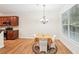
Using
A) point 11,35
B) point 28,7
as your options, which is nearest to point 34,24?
point 11,35

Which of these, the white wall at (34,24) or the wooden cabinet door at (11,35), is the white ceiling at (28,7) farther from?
the wooden cabinet door at (11,35)

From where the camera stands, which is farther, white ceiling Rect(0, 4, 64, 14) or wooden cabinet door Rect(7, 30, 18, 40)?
wooden cabinet door Rect(7, 30, 18, 40)

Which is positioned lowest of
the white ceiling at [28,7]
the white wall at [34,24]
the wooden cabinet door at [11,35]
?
the wooden cabinet door at [11,35]

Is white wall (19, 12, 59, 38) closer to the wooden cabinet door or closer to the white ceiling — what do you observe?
the white ceiling

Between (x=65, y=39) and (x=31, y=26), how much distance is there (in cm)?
151

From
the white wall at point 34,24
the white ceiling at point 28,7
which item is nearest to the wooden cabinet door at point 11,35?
the white wall at point 34,24

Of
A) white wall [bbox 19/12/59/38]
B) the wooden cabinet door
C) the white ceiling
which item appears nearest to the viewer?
the white ceiling

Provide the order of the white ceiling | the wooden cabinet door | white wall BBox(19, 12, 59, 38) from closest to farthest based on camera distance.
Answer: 1. the white ceiling
2. white wall BBox(19, 12, 59, 38)
3. the wooden cabinet door

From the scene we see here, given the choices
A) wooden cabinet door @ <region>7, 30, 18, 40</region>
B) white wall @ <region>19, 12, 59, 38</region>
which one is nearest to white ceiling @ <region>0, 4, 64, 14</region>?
white wall @ <region>19, 12, 59, 38</region>
